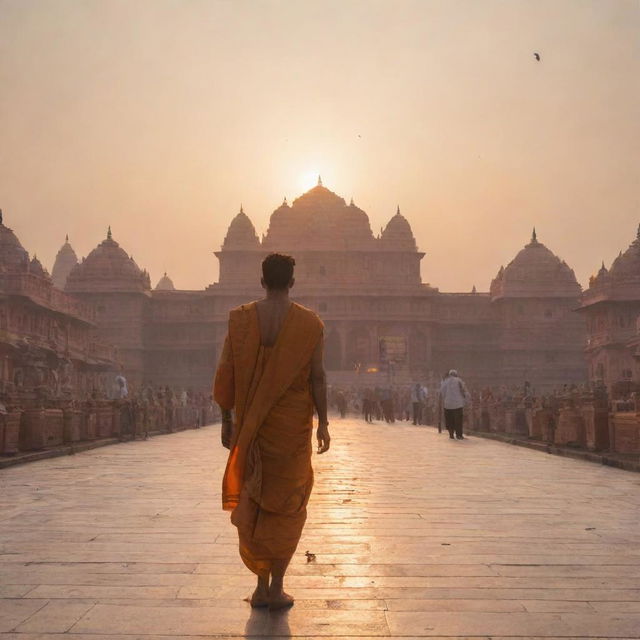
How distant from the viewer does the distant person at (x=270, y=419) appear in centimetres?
406

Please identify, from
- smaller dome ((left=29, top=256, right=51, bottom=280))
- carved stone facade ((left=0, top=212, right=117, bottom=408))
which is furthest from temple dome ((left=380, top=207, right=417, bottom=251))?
smaller dome ((left=29, top=256, right=51, bottom=280))

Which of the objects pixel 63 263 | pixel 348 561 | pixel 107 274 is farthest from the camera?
pixel 63 263

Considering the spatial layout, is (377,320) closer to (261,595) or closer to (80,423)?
(80,423)

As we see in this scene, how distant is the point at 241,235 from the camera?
62.3 m

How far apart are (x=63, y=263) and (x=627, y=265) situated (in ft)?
177

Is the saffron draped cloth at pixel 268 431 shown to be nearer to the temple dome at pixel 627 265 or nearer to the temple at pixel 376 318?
the temple dome at pixel 627 265

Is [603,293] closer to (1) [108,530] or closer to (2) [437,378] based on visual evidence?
(2) [437,378]

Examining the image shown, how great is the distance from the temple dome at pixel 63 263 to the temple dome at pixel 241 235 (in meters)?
24.0

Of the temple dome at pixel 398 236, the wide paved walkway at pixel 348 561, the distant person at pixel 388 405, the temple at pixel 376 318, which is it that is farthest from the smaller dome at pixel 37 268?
the wide paved walkway at pixel 348 561

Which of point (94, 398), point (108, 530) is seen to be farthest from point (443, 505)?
point (94, 398)

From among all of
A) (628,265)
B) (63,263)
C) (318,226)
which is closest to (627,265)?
(628,265)

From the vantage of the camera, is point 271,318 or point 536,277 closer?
point 271,318

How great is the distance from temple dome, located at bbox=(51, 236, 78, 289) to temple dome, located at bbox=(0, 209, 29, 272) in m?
37.8

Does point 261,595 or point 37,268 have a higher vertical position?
point 37,268
